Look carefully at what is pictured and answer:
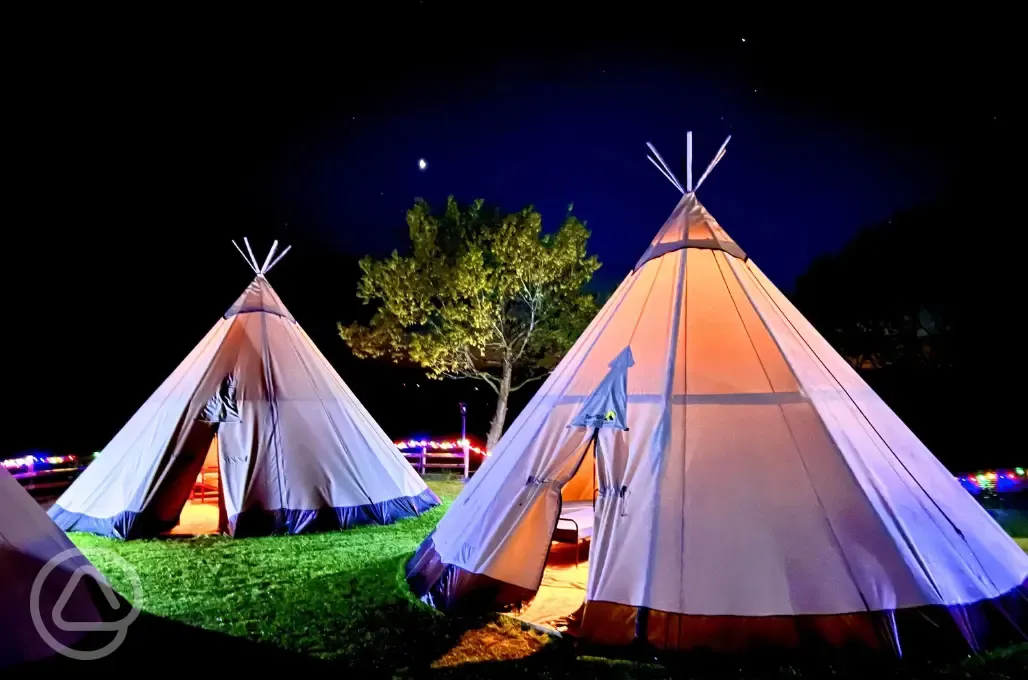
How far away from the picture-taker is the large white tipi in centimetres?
471

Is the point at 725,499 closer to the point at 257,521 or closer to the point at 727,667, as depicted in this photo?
the point at 727,667

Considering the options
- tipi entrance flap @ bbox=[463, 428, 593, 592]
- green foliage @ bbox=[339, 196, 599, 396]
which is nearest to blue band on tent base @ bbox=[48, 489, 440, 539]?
tipi entrance flap @ bbox=[463, 428, 593, 592]

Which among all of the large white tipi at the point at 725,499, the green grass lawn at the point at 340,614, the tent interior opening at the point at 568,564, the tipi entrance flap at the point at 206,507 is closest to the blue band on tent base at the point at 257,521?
the green grass lawn at the point at 340,614

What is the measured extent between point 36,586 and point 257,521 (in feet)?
16.3

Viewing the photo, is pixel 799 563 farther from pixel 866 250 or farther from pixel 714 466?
pixel 866 250

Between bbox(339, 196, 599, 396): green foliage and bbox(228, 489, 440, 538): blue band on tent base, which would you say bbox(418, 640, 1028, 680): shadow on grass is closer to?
bbox(228, 489, 440, 538): blue band on tent base

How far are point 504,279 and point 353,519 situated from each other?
8.47 metres

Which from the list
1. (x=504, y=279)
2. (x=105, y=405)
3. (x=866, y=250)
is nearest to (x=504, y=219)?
(x=504, y=279)

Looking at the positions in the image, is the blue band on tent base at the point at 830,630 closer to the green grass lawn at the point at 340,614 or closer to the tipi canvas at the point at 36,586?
the green grass lawn at the point at 340,614

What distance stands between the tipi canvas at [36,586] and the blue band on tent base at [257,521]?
4.44 metres

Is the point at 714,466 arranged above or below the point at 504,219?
below

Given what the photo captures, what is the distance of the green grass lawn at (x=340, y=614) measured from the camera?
465 cm

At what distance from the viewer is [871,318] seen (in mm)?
19875

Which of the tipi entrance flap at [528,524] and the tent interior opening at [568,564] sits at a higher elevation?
the tipi entrance flap at [528,524]
